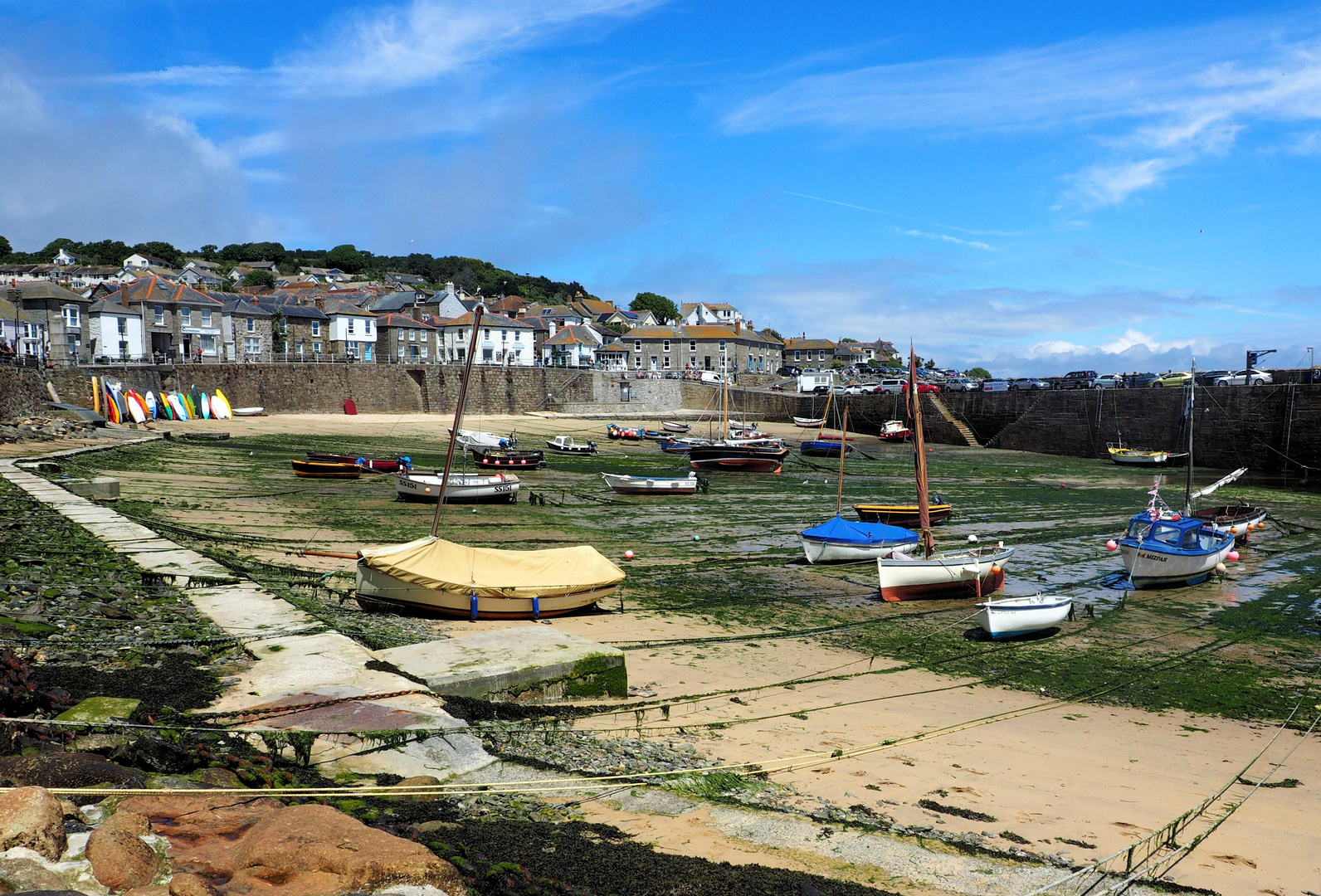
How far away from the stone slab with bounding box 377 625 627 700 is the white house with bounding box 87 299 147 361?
2655 inches

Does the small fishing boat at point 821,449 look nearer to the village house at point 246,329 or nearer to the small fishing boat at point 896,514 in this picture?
the small fishing boat at point 896,514

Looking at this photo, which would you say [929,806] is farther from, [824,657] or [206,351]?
[206,351]

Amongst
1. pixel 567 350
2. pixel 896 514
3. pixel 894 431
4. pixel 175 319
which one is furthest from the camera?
pixel 567 350

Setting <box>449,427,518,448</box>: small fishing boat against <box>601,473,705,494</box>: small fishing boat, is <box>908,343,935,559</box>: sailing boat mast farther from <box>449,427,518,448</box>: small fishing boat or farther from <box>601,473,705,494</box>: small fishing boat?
<box>449,427,518,448</box>: small fishing boat

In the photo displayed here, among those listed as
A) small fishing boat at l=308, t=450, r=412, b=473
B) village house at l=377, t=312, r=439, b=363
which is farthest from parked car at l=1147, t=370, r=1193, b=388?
village house at l=377, t=312, r=439, b=363

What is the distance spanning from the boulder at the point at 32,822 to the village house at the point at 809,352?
137954mm

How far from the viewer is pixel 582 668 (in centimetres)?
1143

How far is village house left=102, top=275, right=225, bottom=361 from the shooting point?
234ft

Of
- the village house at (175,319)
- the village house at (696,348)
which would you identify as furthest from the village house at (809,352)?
the village house at (175,319)

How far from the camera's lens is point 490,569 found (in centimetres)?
1669

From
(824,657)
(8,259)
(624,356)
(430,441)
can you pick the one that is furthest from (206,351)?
(8,259)

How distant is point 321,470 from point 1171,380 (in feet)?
187

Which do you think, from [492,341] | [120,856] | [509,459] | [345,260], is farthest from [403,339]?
[345,260]

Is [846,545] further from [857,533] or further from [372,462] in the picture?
[372,462]
